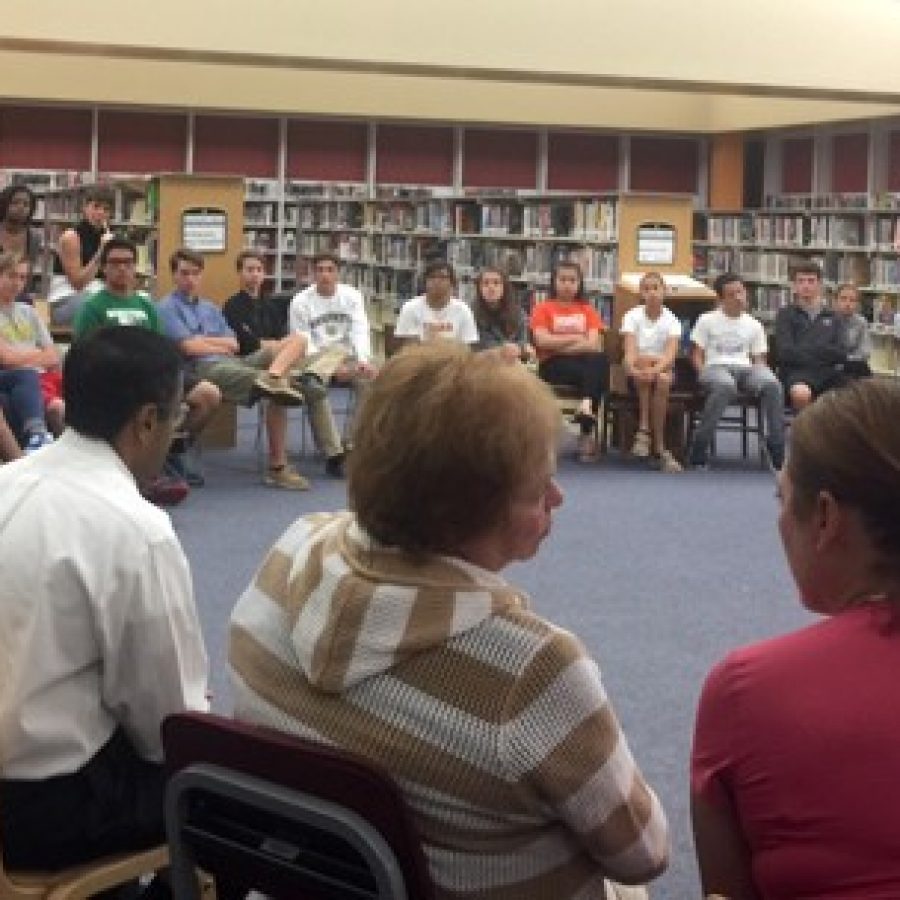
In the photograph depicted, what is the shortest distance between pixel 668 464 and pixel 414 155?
6.95 m

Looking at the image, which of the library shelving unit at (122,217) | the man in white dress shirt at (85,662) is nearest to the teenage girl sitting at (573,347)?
the library shelving unit at (122,217)

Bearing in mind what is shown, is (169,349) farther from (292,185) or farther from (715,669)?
(292,185)

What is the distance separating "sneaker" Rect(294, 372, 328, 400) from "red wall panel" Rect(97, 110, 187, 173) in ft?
22.6

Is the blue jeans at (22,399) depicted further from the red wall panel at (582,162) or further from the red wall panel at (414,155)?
the red wall panel at (582,162)

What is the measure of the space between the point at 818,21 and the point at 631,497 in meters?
4.43

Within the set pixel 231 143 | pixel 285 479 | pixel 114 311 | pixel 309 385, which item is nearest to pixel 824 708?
pixel 114 311

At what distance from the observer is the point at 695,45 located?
10.7 m

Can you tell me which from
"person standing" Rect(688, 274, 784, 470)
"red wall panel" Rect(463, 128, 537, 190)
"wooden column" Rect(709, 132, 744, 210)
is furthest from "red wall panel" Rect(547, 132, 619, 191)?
"person standing" Rect(688, 274, 784, 470)

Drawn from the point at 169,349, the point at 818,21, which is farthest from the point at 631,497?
the point at 169,349

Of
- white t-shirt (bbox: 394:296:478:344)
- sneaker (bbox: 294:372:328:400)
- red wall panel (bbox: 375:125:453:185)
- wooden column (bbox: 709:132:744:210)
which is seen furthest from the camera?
wooden column (bbox: 709:132:744:210)

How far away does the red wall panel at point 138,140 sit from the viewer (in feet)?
48.3

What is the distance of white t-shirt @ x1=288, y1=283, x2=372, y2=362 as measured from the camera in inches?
355

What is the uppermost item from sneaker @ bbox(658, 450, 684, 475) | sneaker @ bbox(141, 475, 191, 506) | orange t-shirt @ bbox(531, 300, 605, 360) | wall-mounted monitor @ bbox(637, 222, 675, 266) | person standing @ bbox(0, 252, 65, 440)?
wall-mounted monitor @ bbox(637, 222, 675, 266)

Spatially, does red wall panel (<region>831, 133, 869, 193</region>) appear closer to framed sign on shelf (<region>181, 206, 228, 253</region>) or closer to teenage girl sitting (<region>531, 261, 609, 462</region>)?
teenage girl sitting (<region>531, 261, 609, 462</region>)
